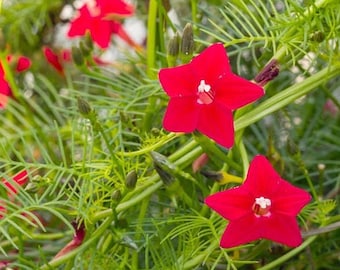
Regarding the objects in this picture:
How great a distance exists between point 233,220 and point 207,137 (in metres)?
0.08

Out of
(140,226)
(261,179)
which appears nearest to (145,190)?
(140,226)

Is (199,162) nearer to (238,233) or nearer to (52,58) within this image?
(238,233)

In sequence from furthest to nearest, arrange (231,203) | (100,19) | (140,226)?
(100,19) → (140,226) → (231,203)

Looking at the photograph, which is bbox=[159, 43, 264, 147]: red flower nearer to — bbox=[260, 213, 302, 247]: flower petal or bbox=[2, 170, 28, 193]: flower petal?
bbox=[260, 213, 302, 247]: flower petal

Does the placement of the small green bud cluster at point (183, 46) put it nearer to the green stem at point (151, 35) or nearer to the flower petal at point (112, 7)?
the green stem at point (151, 35)

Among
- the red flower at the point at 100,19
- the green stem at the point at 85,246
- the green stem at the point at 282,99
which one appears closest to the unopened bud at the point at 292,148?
the green stem at the point at 282,99

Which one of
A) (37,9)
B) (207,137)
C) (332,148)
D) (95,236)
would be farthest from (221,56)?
(37,9)

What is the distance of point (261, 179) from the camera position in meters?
0.56

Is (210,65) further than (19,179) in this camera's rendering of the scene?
No

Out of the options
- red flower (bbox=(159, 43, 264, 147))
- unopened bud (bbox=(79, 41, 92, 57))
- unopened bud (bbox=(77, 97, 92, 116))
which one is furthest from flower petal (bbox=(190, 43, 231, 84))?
unopened bud (bbox=(79, 41, 92, 57))

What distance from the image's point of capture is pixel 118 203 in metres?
0.64

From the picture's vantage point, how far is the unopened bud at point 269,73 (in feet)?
1.99

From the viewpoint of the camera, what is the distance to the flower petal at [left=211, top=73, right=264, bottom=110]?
57cm

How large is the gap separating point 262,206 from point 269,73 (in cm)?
11
